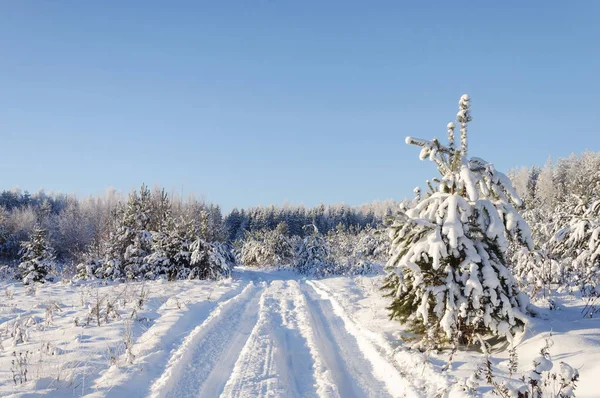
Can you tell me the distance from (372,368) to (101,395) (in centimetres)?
391

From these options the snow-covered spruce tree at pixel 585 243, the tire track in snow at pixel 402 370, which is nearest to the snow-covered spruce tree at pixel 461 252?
the tire track in snow at pixel 402 370

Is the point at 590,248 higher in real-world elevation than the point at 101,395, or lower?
higher

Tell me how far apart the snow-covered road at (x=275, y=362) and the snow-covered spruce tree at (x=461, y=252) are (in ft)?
4.20

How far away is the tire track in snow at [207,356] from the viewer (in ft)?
17.0

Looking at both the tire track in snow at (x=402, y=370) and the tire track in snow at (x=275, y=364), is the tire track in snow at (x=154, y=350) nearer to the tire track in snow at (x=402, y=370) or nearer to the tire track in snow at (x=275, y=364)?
the tire track in snow at (x=275, y=364)

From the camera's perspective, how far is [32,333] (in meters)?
7.39

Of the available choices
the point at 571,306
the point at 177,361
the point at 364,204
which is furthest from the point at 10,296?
the point at 364,204

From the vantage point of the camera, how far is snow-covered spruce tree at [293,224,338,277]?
28922mm

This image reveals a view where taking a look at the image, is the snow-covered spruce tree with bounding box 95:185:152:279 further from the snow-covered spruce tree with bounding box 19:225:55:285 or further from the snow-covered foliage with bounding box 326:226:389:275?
the snow-covered foliage with bounding box 326:226:389:275

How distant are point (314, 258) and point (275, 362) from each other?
80.2 ft

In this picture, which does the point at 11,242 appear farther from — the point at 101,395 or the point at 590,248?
the point at 590,248

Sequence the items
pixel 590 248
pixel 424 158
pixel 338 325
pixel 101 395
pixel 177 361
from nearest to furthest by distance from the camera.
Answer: pixel 101 395 < pixel 177 361 < pixel 424 158 < pixel 590 248 < pixel 338 325

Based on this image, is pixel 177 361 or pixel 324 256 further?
pixel 324 256

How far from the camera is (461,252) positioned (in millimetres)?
6543
